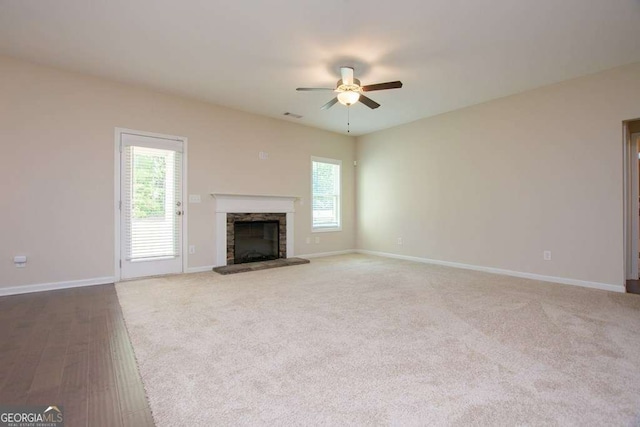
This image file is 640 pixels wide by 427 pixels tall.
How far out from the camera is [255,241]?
5.90 meters

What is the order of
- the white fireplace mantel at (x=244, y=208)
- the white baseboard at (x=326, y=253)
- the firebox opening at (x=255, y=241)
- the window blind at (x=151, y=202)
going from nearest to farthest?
the window blind at (x=151, y=202), the white fireplace mantel at (x=244, y=208), the firebox opening at (x=255, y=241), the white baseboard at (x=326, y=253)

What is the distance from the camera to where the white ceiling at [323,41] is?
9.01 feet

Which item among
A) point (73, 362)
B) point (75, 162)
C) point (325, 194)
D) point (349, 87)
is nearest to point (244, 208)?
point (325, 194)

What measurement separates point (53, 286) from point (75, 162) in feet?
5.27

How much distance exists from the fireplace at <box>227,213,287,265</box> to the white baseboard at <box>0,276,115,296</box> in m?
1.83

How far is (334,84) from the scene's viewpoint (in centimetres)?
440

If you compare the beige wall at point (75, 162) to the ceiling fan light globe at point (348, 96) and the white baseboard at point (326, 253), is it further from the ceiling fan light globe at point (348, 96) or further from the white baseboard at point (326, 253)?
the ceiling fan light globe at point (348, 96)

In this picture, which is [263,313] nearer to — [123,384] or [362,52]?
[123,384]

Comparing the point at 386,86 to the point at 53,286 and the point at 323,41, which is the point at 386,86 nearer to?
the point at 323,41

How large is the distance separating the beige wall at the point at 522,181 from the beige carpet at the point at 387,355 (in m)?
0.80

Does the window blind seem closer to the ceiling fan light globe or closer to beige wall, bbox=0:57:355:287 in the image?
beige wall, bbox=0:57:355:287

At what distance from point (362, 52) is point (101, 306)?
3941mm

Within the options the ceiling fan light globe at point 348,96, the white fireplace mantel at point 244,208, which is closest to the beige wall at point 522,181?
the white fireplace mantel at point 244,208

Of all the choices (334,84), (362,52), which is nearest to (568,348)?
(362,52)
